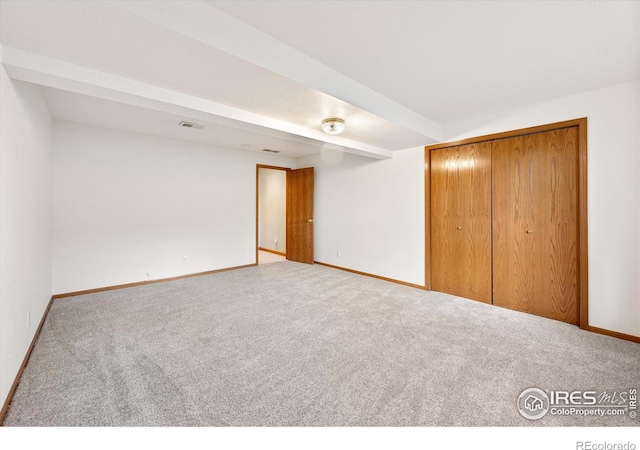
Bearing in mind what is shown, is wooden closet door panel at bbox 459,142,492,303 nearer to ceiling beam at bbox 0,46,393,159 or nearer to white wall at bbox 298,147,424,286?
white wall at bbox 298,147,424,286

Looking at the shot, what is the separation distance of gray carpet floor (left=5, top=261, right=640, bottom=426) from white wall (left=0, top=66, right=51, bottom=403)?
0.86 feet

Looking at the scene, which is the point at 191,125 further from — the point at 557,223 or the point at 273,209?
the point at 557,223

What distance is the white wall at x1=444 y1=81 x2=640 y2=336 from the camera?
2.48 m

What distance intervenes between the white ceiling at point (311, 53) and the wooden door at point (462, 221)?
0.88 m

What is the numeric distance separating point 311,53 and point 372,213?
10.3ft

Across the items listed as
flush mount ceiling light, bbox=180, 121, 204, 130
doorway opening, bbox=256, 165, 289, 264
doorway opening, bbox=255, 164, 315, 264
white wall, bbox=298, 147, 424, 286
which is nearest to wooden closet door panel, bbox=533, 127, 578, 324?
white wall, bbox=298, 147, 424, 286

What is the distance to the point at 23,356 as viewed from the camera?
2.02 meters

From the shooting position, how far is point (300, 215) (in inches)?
241

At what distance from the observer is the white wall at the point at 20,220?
1.68 meters

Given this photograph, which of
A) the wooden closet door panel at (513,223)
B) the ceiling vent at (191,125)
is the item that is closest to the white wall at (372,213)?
the wooden closet door panel at (513,223)

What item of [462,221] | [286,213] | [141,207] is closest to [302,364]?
[462,221]

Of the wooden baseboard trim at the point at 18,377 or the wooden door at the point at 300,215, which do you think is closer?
the wooden baseboard trim at the point at 18,377

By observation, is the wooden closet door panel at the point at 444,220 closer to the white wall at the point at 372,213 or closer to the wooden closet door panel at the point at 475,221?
the wooden closet door panel at the point at 475,221

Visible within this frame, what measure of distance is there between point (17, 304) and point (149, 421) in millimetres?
1403
